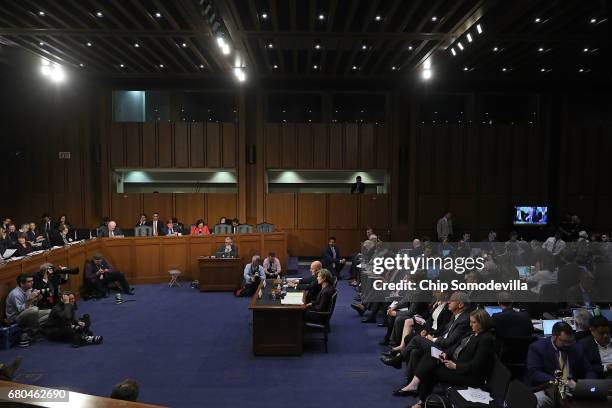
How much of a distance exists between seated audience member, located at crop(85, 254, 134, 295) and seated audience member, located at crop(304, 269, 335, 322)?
5305mm

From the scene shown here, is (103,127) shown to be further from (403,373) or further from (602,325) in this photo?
(602,325)

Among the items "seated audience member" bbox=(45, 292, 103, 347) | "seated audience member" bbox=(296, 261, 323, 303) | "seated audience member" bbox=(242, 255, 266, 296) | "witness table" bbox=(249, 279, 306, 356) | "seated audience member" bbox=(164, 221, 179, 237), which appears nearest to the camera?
"witness table" bbox=(249, 279, 306, 356)

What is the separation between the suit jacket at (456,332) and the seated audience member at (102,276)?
7.59 metres

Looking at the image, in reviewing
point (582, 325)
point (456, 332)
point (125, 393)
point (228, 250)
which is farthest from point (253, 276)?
point (125, 393)

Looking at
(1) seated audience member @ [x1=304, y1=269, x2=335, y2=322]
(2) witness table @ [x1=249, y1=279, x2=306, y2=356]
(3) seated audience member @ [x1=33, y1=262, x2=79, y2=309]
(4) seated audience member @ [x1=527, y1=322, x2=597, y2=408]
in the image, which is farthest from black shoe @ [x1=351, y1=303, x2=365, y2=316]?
(3) seated audience member @ [x1=33, y1=262, x2=79, y2=309]

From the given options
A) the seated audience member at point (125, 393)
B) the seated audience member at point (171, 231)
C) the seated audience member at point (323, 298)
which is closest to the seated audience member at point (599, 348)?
the seated audience member at point (323, 298)

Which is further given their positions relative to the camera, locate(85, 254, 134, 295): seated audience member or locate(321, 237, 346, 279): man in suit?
locate(321, 237, 346, 279): man in suit

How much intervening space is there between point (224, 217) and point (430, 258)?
7337 mm

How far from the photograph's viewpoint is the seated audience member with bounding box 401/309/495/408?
15.1ft

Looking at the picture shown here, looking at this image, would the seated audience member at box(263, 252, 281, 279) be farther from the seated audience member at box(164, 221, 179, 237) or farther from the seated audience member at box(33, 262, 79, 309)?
the seated audience member at box(33, 262, 79, 309)

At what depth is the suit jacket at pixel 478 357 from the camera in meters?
4.59

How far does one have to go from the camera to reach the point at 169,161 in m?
15.1

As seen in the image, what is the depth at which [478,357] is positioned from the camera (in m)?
4.61

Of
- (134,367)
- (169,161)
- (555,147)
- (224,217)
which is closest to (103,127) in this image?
(169,161)
